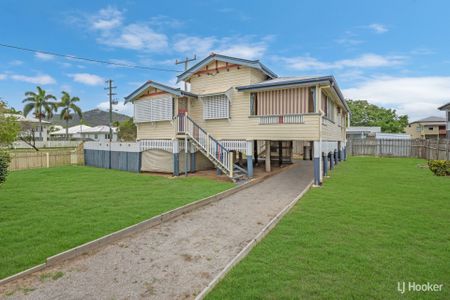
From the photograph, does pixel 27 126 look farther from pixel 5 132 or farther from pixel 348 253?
pixel 348 253

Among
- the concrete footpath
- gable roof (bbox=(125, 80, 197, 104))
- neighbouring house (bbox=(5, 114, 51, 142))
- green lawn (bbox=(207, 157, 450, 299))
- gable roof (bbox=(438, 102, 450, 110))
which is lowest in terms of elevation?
the concrete footpath

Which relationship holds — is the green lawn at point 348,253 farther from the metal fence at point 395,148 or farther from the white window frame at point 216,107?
the metal fence at point 395,148

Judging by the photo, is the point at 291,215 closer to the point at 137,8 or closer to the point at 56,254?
the point at 56,254

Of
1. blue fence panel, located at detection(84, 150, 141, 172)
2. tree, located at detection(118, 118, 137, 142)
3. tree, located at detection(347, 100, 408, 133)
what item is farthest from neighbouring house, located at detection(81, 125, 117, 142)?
tree, located at detection(347, 100, 408, 133)

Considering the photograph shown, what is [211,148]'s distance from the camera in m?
14.0

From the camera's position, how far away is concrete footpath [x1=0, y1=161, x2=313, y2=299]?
12.4 ft

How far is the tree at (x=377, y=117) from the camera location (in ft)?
191

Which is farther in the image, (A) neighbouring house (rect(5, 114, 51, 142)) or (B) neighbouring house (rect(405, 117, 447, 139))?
(B) neighbouring house (rect(405, 117, 447, 139))

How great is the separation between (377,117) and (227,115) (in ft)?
186

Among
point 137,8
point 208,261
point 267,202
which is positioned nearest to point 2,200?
point 208,261

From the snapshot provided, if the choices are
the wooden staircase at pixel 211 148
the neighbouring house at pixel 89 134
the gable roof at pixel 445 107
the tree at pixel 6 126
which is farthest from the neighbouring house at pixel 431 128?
the neighbouring house at pixel 89 134

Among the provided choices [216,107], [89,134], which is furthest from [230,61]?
[89,134]

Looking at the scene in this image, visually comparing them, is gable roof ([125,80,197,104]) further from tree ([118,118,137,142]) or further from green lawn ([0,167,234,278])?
tree ([118,118,137,142])

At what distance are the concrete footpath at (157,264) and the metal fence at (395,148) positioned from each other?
2206 centimetres
